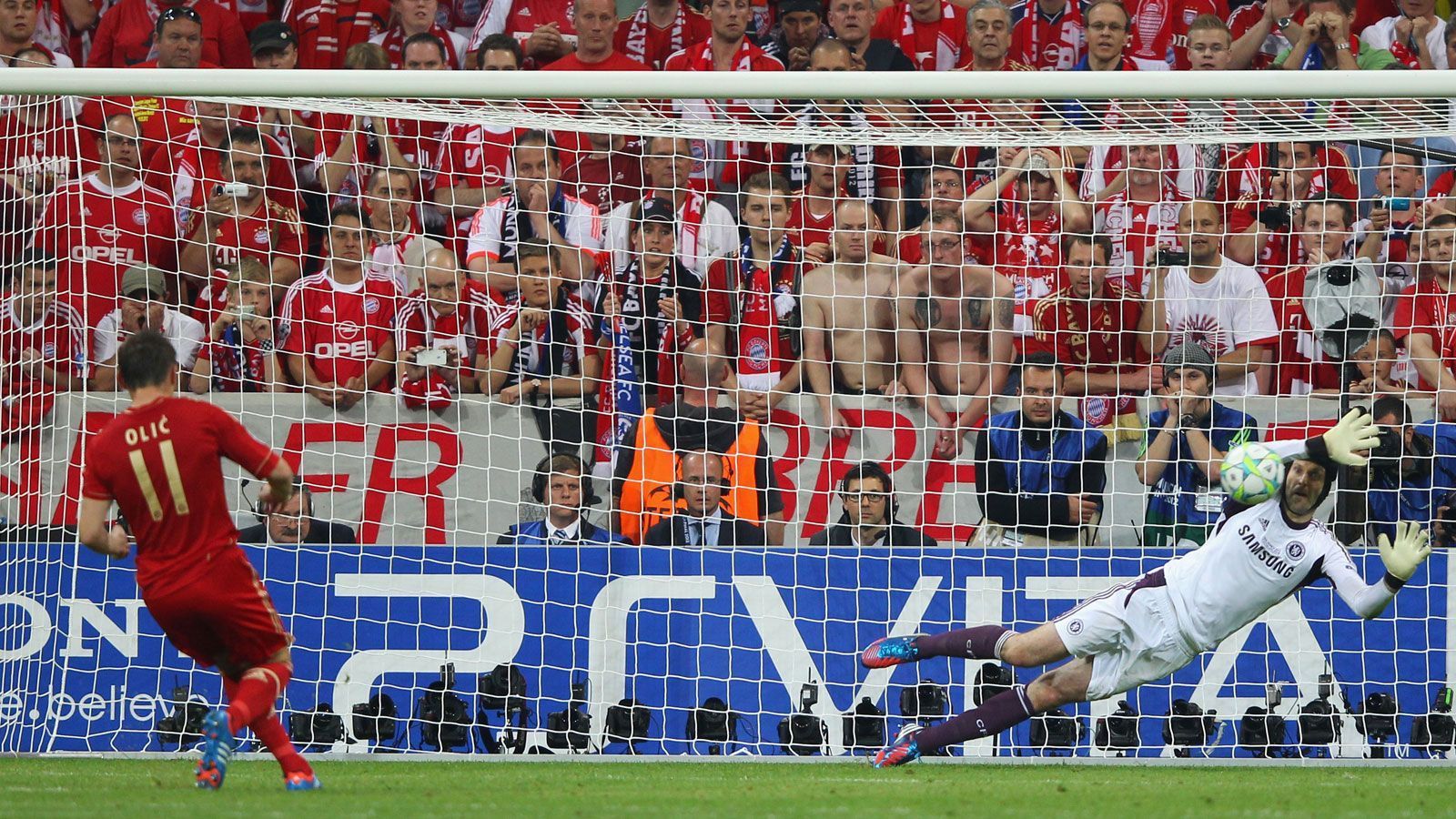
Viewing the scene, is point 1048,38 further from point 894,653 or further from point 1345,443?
point 894,653

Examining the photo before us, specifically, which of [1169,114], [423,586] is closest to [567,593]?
[423,586]

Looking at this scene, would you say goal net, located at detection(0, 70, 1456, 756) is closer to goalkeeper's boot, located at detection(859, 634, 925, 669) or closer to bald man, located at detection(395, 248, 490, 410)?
bald man, located at detection(395, 248, 490, 410)

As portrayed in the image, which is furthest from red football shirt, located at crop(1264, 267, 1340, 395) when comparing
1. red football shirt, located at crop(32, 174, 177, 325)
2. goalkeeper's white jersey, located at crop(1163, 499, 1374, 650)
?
red football shirt, located at crop(32, 174, 177, 325)

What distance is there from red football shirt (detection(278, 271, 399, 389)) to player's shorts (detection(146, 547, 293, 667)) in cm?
333

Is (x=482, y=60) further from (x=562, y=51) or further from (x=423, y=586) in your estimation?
(x=423, y=586)

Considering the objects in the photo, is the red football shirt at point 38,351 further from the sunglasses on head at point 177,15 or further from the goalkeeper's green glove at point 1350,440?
the goalkeeper's green glove at point 1350,440

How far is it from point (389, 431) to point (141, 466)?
10.7 feet

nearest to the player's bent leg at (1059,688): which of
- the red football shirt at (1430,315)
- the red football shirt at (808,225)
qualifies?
the red football shirt at (808,225)

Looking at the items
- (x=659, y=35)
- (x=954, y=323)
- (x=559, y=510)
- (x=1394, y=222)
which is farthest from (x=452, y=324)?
(x=1394, y=222)

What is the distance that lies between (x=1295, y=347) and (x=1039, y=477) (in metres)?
1.88

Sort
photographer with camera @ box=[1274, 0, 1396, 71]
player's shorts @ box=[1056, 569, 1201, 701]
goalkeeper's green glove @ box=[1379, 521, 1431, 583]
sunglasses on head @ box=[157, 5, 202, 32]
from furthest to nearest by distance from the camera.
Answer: sunglasses on head @ box=[157, 5, 202, 32] < photographer with camera @ box=[1274, 0, 1396, 71] < player's shorts @ box=[1056, 569, 1201, 701] < goalkeeper's green glove @ box=[1379, 521, 1431, 583]

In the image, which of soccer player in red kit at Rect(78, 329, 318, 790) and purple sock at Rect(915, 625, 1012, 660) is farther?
purple sock at Rect(915, 625, 1012, 660)

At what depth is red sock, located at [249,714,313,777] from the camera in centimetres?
681

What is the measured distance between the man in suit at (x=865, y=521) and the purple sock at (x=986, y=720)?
59.0 inches
